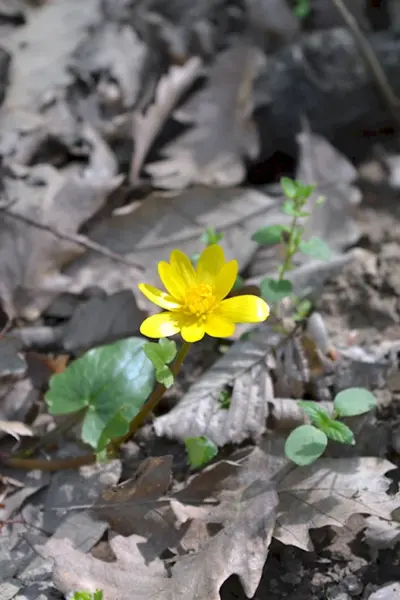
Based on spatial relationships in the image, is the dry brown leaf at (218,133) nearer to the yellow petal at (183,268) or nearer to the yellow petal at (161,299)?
the yellow petal at (183,268)

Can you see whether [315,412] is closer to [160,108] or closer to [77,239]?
[77,239]

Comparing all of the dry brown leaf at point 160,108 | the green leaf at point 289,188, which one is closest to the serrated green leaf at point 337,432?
the green leaf at point 289,188

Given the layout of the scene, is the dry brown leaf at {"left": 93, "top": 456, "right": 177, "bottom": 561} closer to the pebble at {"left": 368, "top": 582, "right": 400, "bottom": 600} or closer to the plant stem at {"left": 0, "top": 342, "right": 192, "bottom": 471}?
the plant stem at {"left": 0, "top": 342, "right": 192, "bottom": 471}

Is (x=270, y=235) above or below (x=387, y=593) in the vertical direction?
above

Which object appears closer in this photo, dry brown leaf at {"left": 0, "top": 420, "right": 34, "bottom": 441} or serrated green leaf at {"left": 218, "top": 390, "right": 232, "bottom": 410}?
dry brown leaf at {"left": 0, "top": 420, "right": 34, "bottom": 441}

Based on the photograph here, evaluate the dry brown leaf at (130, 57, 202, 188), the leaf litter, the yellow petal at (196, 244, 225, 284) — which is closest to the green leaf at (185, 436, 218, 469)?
the leaf litter

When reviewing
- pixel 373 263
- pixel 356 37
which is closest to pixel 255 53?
pixel 356 37

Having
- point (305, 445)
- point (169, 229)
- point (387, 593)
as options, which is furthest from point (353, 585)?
point (169, 229)
